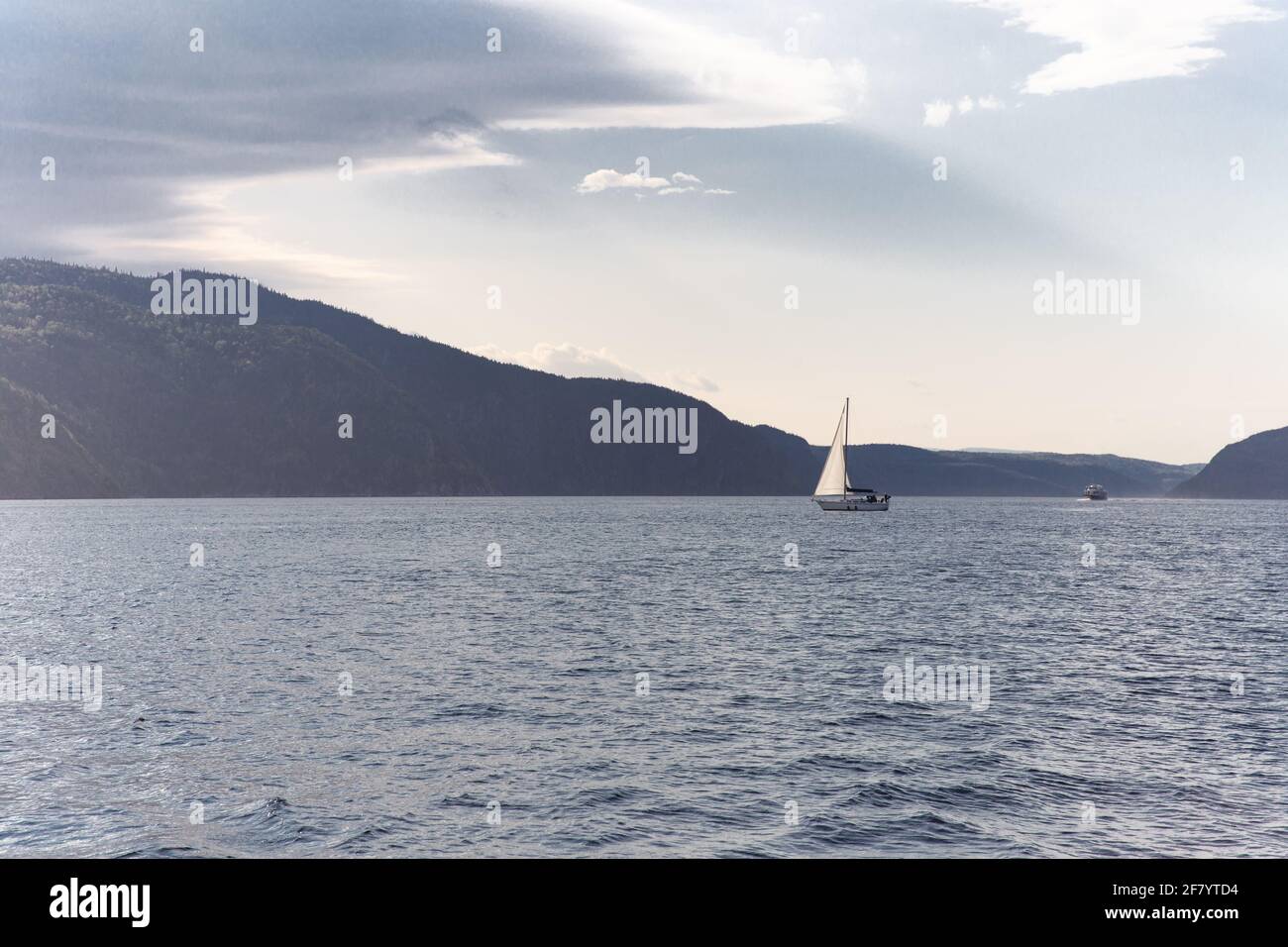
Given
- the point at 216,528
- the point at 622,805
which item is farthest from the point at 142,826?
the point at 216,528

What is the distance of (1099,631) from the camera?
57.0 meters

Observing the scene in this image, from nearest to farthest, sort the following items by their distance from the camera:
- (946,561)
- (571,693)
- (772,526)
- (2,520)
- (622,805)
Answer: (622,805) → (571,693) → (946,561) → (2,520) → (772,526)

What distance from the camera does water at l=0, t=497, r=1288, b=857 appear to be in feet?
72.8

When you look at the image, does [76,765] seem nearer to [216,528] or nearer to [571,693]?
[571,693]

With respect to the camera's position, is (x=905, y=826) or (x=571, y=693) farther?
(x=571, y=693)

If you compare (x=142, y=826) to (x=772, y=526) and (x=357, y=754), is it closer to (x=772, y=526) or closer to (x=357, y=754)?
(x=357, y=754)

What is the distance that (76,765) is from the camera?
27109 millimetres

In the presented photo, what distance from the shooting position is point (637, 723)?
32.5 meters

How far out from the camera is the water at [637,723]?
22.2 m

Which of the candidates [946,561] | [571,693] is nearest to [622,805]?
[571,693]
